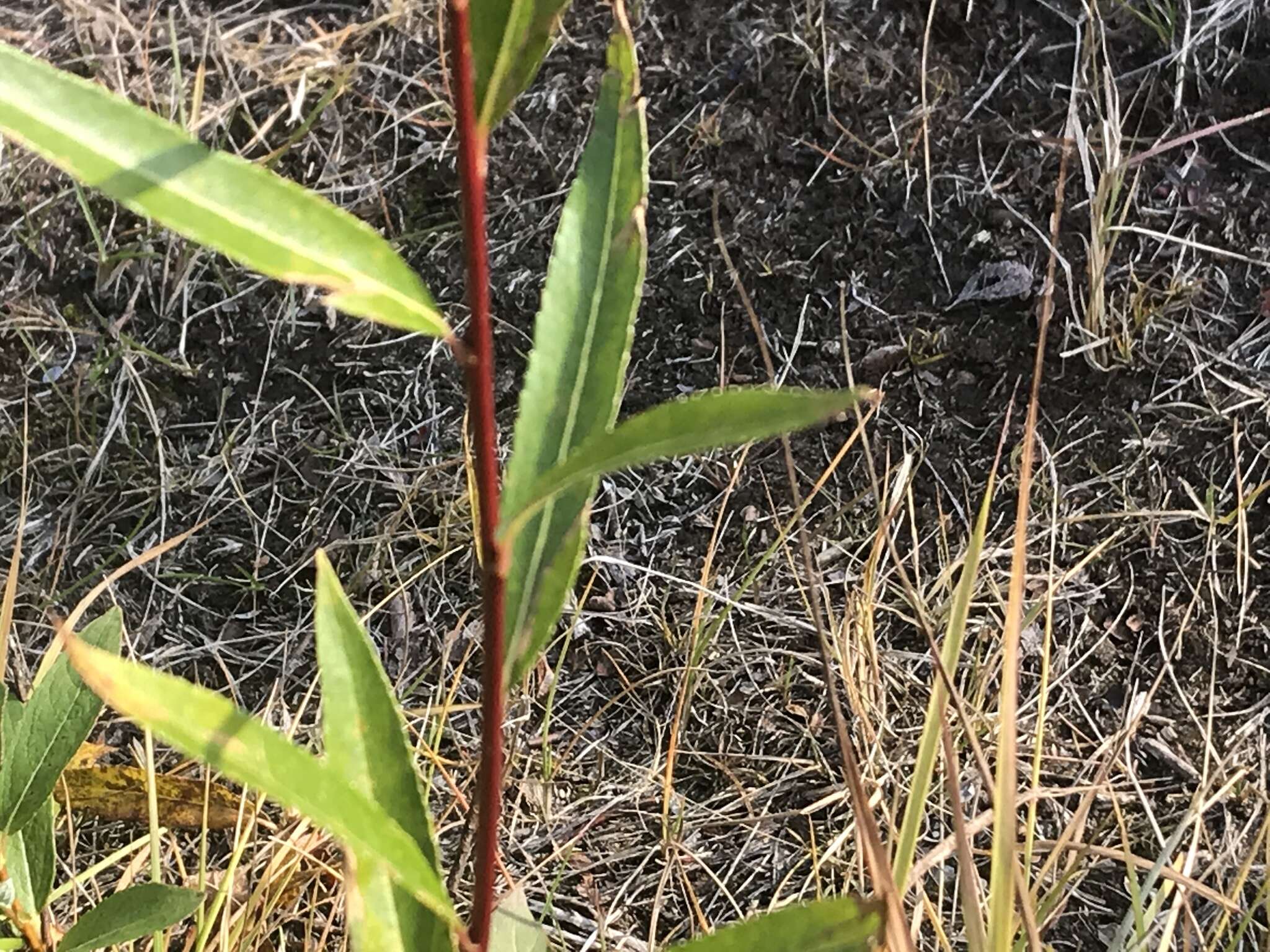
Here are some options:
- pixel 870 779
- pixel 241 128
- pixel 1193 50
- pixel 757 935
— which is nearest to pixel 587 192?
pixel 757 935

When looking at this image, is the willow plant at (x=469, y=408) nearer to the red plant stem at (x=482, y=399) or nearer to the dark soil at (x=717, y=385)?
the red plant stem at (x=482, y=399)

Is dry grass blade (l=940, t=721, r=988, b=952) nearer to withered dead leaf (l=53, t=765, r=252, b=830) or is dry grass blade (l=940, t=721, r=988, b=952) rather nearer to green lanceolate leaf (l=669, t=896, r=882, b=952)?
green lanceolate leaf (l=669, t=896, r=882, b=952)

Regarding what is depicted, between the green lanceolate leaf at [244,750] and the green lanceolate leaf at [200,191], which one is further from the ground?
the green lanceolate leaf at [200,191]

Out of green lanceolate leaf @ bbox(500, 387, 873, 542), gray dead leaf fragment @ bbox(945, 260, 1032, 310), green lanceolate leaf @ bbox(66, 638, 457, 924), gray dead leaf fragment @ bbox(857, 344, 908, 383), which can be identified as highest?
green lanceolate leaf @ bbox(500, 387, 873, 542)

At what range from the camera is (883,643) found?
3.51 feet

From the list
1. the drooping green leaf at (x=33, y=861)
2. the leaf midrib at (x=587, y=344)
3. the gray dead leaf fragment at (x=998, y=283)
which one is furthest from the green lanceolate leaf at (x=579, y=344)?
the gray dead leaf fragment at (x=998, y=283)

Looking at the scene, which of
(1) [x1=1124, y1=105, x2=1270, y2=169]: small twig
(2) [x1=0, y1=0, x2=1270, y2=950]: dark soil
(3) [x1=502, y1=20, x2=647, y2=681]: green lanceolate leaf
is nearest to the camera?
(3) [x1=502, y1=20, x2=647, y2=681]: green lanceolate leaf

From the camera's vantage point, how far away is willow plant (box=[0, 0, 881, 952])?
1.00ft

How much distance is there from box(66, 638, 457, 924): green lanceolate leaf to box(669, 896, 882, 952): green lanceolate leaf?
159mm

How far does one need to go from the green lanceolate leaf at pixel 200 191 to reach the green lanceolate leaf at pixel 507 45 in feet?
0.21

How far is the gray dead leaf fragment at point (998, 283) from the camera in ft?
3.87

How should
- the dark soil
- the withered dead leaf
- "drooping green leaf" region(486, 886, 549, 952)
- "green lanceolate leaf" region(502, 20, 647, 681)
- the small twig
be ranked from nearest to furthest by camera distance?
"green lanceolate leaf" region(502, 20, 647, 681) < "drooping green leaf" region(486, 886, 549, 952) < the withered dead leaf < the dark soil < the small twig

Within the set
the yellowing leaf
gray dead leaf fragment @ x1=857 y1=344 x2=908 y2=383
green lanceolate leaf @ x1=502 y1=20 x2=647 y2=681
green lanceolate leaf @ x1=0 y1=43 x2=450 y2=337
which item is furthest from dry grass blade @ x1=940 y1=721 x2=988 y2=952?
the yellowing leaf

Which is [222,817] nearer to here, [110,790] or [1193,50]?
[110,790]
